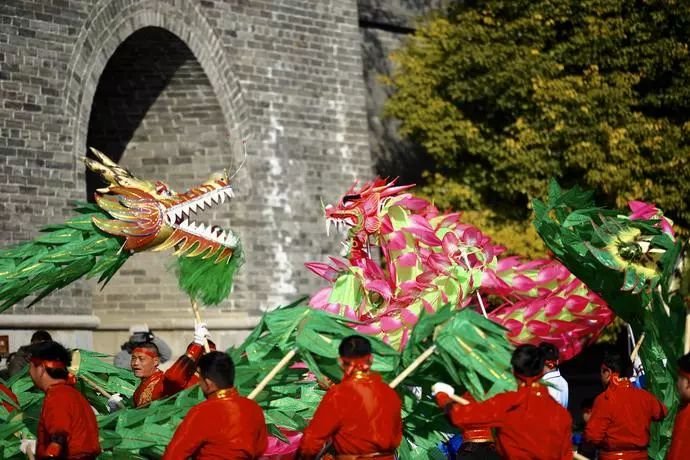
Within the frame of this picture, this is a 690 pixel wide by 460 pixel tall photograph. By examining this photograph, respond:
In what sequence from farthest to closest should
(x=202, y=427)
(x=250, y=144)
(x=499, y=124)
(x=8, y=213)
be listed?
(x=499, y=124) < (x=250, y=144) < (x=8, y=213) < (x=202, y=427)

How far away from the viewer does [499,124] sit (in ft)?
67.5

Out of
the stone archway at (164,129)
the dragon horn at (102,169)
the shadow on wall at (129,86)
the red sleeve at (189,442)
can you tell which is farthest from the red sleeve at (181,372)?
the stone archway at (164,129)

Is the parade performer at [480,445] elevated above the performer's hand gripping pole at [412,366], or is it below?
below

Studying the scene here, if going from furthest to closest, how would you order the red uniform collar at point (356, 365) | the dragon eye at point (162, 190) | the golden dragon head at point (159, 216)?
1. the dragon eye at point (162, 190)
2. the golden dragon head at point (159, 216)
3. the red uniform collar at point (356, 365)

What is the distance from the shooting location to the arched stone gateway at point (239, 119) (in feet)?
60.2

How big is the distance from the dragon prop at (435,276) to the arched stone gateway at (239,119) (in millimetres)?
5398

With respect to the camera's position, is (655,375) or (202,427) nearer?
(202,427)

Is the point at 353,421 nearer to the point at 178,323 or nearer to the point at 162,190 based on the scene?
the point at 162,190

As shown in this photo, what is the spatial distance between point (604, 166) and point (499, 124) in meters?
1.96

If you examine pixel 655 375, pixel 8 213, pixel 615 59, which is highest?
pixel 615 59

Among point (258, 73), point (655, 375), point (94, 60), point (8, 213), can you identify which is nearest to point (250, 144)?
point (258, 73)

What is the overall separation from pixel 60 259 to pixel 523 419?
337 cm

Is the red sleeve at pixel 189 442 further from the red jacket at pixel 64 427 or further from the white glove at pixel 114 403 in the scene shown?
the white glove at pixel 114 403

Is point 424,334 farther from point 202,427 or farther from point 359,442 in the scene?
point 202,427
